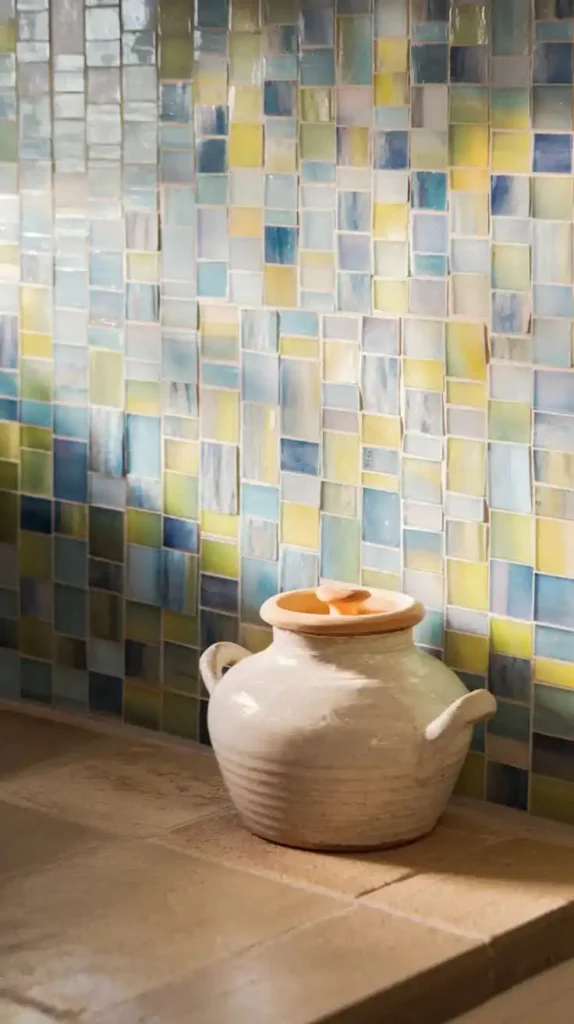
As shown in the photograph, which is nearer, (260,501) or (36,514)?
(260,501)

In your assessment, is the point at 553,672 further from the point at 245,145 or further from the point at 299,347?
the point at 245,145

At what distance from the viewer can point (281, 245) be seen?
2.42 metres

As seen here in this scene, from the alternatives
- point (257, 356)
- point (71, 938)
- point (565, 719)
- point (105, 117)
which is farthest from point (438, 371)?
point (71, 938)

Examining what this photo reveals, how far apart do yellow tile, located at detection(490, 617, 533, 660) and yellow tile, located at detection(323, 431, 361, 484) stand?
0.29 m

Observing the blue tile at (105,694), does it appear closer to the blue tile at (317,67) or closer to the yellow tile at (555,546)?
the yellow tile at (555,546)

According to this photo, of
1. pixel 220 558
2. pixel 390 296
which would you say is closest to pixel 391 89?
pixel 390 296

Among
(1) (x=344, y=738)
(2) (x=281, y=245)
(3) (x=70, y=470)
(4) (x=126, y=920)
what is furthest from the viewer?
(3) (x=70, y=470)

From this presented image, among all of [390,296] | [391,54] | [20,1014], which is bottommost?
[20,1014]

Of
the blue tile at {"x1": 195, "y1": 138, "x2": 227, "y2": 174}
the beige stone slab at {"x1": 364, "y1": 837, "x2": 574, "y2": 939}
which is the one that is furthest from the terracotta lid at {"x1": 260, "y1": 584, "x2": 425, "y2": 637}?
the blue tile at {"x1": 195, "y1": 138, "x2": 227, "y2": 174}

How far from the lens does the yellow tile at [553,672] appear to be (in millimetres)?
2221

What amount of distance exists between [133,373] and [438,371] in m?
0.55

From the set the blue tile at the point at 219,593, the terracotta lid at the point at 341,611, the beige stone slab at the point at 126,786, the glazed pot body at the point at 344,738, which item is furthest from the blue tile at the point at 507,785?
the blue tile at the point at 219,593

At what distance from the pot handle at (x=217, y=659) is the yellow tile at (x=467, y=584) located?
11.5 inches

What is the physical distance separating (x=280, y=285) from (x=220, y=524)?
0.37 meters
